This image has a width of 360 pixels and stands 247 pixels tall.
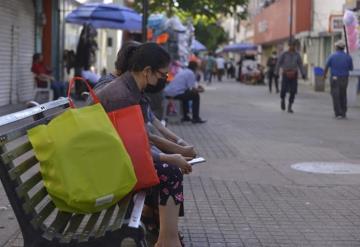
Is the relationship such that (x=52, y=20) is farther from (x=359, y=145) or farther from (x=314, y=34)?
(x=314, y=34)

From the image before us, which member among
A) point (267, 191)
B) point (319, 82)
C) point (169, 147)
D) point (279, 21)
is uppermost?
point (279, 21)

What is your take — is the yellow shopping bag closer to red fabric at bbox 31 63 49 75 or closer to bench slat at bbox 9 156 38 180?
bench slat at bbox 9 156 38 180

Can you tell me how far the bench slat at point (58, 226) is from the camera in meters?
4.06

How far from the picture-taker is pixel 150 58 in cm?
451

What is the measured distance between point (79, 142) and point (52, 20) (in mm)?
16858

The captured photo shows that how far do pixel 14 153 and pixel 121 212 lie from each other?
2.47 ft

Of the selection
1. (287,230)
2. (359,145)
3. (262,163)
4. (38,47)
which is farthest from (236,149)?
(38,47)

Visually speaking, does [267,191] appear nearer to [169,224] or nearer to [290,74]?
[169,224]

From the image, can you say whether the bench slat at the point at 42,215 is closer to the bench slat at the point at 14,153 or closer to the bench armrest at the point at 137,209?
the bench slat at the point at 14,153

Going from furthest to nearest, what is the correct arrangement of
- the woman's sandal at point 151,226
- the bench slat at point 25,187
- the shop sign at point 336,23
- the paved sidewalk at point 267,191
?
the shop sign at point 336,23 → the paved sidewalk at point 267,191 → the woman's sandal at point 151,226 → the bench slat at point 25,187

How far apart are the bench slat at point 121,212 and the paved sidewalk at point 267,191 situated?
107cm

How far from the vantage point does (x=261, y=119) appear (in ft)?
51.7

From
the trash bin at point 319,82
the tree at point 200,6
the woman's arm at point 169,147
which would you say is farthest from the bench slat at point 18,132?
the trash bin at point 319,82

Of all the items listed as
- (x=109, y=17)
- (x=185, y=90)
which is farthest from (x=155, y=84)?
(x=109, y=17)
